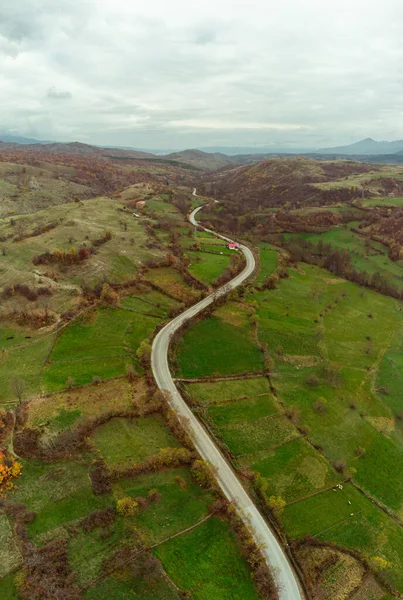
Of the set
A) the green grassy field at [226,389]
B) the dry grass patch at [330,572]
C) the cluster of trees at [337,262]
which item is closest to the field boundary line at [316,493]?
the dry grass patch at [330,572]

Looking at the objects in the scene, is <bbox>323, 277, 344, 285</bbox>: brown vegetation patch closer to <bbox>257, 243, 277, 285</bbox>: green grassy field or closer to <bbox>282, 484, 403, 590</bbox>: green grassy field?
<bbox>257, 243, 277, 285</bbox>: green grassy field

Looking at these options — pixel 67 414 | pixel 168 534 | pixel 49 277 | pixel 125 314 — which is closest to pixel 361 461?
pixel 168 534

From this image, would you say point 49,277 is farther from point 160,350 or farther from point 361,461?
point 361,461

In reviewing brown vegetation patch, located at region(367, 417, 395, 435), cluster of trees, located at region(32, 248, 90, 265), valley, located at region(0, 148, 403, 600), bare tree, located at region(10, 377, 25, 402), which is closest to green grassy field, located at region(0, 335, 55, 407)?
valley, located at region(0, 148, 403, 600)

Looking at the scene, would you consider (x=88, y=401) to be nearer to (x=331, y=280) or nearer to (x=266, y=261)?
(x=266, y=261)

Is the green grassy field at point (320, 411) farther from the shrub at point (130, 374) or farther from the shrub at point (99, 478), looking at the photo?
the shrub at point (99, 478)

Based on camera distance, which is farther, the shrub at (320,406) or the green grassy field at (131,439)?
the shrub at (320,406)

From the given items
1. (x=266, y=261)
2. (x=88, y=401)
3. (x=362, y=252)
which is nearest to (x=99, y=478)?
(x=88, y=401)

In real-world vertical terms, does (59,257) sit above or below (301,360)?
above
